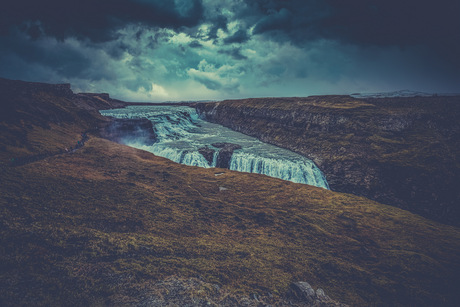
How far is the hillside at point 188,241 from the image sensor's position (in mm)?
9289

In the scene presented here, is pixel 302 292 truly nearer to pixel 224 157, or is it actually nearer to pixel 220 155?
pixel 224 157

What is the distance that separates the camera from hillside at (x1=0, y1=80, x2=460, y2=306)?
9.29 metres

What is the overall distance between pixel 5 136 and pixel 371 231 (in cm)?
4148

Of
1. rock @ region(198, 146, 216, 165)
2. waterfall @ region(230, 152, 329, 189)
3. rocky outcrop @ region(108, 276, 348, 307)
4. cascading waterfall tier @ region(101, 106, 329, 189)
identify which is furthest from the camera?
rock @ region(198, 146, 216, 165)

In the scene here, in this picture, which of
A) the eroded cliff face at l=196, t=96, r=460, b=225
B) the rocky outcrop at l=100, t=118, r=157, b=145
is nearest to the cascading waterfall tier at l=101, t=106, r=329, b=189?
the rocky outcrop at l=100, t=118, r=157, b=145

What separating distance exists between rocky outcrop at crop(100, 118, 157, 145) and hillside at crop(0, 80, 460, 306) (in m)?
15.0

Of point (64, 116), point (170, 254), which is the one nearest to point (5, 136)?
point (64, 116)

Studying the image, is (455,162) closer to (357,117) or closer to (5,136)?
(357,117)

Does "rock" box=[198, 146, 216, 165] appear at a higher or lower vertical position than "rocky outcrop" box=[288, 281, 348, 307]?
higher

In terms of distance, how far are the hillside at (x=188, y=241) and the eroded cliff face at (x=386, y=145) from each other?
3.94m

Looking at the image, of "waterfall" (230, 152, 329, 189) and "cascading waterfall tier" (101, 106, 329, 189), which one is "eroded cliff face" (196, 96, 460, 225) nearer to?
"waterfall" (230, 152, 329, 189)

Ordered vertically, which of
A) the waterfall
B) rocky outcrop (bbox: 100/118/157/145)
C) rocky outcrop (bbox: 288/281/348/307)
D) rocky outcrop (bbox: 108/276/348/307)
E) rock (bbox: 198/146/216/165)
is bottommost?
Result: rocky outcrop (bbox: 288/281/348/307)

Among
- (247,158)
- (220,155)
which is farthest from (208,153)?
(247,158)

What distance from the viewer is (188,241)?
13320 millimetres
